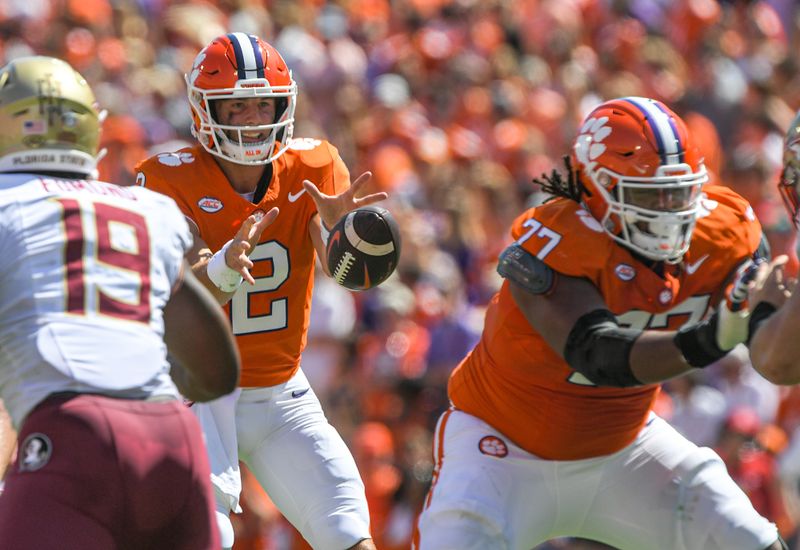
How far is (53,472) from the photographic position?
3543 mm

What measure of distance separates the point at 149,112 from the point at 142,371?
23.3ft

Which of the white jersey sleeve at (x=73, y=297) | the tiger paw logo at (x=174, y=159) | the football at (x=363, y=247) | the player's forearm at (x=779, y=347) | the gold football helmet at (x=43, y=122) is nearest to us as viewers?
the white jersey sleeve at (x=73, y=297)

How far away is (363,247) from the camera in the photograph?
5125 millimetres

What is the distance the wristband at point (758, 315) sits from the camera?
4183 millimetres

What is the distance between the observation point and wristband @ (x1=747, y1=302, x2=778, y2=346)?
4183mm

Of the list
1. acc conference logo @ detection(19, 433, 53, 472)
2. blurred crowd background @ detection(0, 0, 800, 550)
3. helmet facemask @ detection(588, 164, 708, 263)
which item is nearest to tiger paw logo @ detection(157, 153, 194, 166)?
helmet facemask @ detection(588, 164, 708, 263)

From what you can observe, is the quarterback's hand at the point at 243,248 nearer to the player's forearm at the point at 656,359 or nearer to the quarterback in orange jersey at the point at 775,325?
the player's forearm at the point at 656,359

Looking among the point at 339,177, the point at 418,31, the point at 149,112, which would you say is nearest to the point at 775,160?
the point at 418,31

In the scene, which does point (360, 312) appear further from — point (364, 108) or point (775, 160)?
point (775, 160)

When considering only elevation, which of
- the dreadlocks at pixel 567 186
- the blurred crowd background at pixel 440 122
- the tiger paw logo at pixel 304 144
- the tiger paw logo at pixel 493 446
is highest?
the dreadlocks at pixel 567 186

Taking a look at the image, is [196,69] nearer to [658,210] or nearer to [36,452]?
[658,210]

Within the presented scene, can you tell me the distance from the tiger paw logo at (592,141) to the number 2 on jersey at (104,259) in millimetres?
1721

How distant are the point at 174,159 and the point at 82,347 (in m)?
1.86

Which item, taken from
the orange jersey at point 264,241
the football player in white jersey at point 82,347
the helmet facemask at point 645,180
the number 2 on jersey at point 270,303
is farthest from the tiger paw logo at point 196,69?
the football player in white jersey at point 82,347
